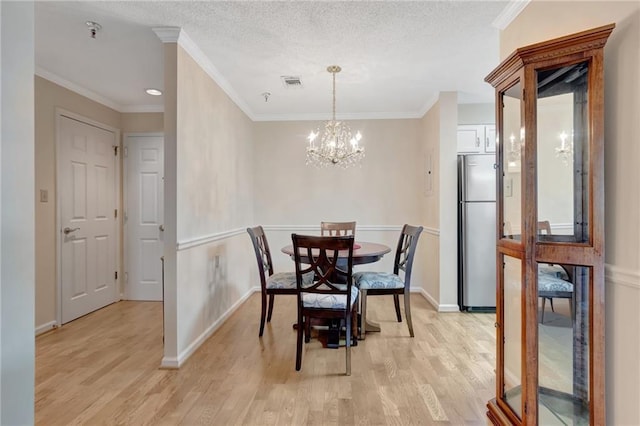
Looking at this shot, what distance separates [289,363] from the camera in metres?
2.44

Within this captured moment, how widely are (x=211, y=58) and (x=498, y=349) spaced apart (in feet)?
9.89

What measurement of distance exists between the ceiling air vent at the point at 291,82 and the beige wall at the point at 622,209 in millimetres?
2422

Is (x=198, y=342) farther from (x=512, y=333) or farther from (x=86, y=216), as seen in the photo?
(x=512, y=333)

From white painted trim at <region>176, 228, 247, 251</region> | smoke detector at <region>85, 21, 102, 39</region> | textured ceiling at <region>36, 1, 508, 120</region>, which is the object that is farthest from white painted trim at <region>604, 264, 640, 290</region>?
smoke detector at <region>85, 21, 102, 39</region>

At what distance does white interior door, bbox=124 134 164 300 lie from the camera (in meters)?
4.15

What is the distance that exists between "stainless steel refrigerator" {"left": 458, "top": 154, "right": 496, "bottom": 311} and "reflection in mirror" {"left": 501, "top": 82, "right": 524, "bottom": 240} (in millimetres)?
1933

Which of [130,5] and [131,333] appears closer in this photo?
[130,5]

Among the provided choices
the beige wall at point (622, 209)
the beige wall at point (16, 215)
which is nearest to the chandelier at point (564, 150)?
A: the beige wall at point (622, 209)

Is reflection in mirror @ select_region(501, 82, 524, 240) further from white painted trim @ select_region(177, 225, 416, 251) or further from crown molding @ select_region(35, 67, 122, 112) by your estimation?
crown molding @ select_region(35, 67, 122, 112)

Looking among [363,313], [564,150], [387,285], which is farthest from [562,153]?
[363,313]

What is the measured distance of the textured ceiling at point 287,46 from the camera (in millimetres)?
2135

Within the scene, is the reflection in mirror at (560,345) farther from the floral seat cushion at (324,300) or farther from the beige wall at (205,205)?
the beige wall at (205,205)

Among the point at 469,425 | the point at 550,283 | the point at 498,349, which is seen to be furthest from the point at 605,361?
the point at 469,425

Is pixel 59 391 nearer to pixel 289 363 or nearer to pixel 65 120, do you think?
pixel 289 363
